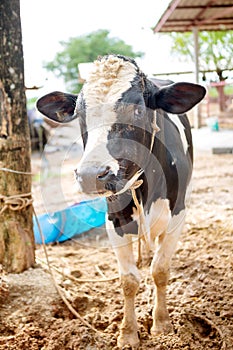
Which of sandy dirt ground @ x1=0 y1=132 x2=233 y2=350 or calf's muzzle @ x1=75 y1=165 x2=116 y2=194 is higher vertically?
calf's muzzle @ x1=75 y1=165 x2=116 y2=194

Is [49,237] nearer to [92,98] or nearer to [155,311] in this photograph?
[155,311]

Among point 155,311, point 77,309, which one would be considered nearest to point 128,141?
point 155,311

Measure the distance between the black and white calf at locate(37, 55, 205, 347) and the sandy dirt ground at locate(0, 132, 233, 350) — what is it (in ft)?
0.60

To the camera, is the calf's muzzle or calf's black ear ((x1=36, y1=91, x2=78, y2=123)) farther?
calf's black ear ((x1=36, y1=91, x2=78, y2=123))

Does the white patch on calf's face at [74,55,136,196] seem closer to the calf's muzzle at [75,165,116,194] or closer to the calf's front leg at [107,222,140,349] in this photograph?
the calf's muzzle at [75,165,116,194]

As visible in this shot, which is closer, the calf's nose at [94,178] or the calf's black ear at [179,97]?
the calf's nose at [94,178]

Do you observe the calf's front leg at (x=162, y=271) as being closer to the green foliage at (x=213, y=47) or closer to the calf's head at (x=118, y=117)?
the calf's head at (x=118, y=117)

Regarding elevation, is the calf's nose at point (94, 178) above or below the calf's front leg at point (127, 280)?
above

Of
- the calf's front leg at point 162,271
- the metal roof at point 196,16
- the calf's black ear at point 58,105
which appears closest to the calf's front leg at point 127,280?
the calf's front leg at point 162,271

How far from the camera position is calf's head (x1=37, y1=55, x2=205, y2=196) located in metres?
2.05

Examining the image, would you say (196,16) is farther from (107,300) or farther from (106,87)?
(106,87)

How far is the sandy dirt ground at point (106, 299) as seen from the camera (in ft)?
8.77

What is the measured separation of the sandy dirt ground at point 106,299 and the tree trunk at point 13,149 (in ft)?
0.71

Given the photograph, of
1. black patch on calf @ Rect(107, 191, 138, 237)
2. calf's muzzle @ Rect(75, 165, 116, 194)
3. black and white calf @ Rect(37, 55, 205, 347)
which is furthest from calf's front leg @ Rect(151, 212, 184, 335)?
calf's muzzle @ Rect(75, 165, 116, 194)
